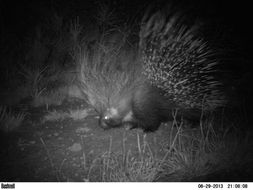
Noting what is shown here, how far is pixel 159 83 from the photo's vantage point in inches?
116

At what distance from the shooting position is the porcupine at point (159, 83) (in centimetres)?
267

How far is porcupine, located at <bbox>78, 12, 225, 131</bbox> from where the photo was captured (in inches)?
105

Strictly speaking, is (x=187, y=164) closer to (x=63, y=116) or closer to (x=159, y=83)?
(x=159, y=83)

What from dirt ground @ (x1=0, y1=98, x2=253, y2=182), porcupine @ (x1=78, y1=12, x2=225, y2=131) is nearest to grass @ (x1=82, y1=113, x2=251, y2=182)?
dirt ground @ (x1=0, y1=98, x2=253, y2=182)

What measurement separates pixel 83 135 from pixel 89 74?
0.79 metres

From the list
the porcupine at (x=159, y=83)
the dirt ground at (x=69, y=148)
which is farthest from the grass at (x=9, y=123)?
the porcupine at (x=159, y=83)

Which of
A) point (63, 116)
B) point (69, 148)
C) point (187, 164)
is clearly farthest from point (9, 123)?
point (187, 164)

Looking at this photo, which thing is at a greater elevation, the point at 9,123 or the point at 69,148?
the point at 9,123

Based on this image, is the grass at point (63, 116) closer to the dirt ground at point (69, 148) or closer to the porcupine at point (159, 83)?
the dirt ground at point (69, 148)

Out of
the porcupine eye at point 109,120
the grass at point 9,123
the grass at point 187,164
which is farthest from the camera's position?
the porcupine eye at point 109,120

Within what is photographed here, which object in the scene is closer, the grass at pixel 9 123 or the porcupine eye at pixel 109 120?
the grass at pixel 9 123

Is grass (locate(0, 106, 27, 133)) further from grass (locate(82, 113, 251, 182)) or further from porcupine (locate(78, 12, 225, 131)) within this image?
grass (locate(82, 113, 251, 182))

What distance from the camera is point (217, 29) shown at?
322cm

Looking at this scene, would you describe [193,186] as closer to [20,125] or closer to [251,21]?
[20,125]
